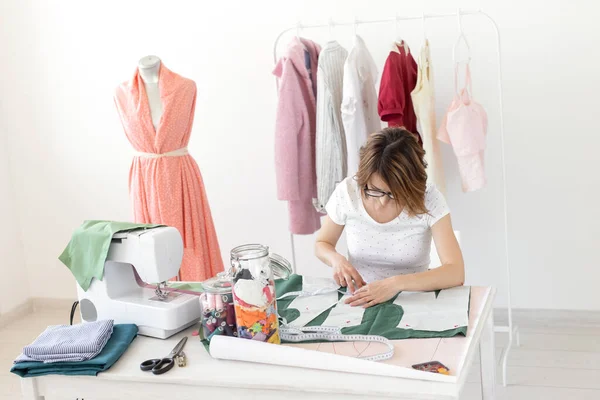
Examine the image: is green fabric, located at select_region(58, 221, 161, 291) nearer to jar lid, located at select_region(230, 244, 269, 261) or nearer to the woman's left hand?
jar lid, located at select_region(230, 244, 269, 261)

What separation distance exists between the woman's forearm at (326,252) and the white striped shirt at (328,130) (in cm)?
Answer: 89

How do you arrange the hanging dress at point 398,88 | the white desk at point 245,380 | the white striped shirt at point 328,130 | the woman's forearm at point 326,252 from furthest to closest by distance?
the white striped shirt at point 328,130 → the hanging dress at point 398,88 → the woman's forearm at point 326,252 → the white desk at point 245,380

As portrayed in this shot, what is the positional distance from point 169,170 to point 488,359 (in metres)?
1.84

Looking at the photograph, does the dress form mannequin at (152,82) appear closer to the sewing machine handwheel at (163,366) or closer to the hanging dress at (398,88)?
the hanging dress at (398,88)

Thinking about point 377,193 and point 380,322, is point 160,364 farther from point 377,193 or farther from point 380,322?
point 377,193

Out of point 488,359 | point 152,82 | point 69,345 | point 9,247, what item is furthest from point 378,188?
point 9,247

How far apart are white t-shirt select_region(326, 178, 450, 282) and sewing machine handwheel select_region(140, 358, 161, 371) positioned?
2.98ft

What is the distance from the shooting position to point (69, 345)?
73.7 inches

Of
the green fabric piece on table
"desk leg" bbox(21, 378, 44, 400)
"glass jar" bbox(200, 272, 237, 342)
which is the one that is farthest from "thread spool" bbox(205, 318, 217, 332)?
"desk leg" bbox(21, 378, 44, 400)

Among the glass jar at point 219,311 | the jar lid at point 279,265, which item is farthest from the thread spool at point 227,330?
the jar lid at point 279,265

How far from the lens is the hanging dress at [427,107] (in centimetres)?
338

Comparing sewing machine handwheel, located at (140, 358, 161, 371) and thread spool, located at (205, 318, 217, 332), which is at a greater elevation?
thread spool, located at (205, 318, 217, 332)

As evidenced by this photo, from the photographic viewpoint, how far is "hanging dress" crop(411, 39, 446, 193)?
3.38m

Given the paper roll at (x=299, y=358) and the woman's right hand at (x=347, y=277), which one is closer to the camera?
the paper roll at (x=299, y=358)
